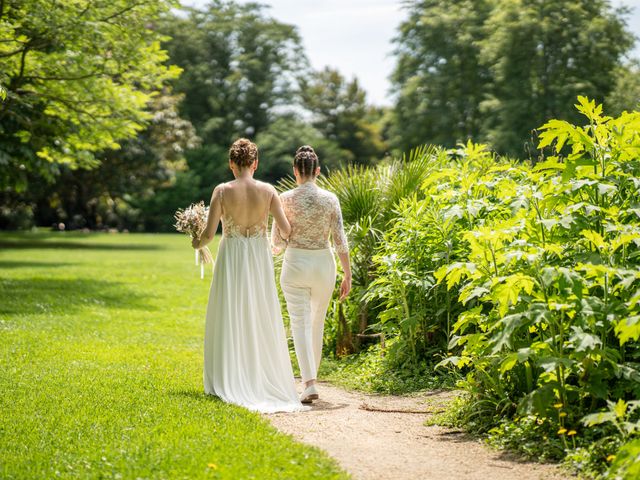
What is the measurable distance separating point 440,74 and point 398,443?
4661 cm

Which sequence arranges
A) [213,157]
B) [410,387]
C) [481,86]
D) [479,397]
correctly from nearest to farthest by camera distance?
[479,397], [410,387], [481,86], [213,157]

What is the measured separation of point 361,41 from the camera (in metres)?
44.8

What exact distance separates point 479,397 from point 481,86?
44183 millimetres

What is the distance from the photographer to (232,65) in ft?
215

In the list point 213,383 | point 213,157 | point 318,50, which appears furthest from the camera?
point 318,50

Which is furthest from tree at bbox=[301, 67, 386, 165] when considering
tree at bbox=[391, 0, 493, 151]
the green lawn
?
the green lawn

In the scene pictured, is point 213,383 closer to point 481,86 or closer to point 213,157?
point 481,86

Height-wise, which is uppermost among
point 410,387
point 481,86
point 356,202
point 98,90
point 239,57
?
point 239,57

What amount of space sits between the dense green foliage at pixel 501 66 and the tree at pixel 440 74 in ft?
0.21

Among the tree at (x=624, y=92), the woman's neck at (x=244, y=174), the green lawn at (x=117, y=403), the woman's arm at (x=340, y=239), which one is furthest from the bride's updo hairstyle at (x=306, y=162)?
the tree at (x=624, y=92)

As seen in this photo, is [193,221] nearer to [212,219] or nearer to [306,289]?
[212,219]

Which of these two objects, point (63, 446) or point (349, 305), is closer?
point (63, 446)

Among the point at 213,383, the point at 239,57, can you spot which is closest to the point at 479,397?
the point at 213,383

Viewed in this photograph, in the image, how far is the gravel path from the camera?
16.4 ft
